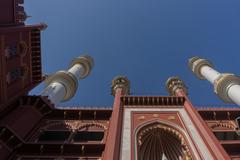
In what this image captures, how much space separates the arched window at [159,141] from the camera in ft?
66.0

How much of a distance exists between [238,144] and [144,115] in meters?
6.80

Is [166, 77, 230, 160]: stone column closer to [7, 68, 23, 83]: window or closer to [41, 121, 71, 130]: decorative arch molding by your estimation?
[41, 121, 71, 130]: decorative arch molding

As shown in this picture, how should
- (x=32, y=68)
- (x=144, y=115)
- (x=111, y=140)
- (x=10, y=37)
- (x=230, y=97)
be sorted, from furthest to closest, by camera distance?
1. (x=230, y=97)
2. (x=32, y=68)
3. (x=144, y=115)
4. (x=10, y=37)
5. (x=111, y=140)

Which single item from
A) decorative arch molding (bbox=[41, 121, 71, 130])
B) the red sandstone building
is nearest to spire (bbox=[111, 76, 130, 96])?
the red sandstone building

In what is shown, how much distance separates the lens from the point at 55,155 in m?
17.6

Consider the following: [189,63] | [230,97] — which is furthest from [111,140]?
[189,63]

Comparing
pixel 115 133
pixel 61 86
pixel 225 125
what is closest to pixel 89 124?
pixel 115 133

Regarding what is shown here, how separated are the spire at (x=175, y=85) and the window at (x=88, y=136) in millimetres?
10889

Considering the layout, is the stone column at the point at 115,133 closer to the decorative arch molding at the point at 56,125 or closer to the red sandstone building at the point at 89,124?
the red sandstone building at the point at 89,124

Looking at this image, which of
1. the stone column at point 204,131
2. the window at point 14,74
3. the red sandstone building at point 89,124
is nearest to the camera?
the stone column at point 204,131

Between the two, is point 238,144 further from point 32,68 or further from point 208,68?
point 208,68

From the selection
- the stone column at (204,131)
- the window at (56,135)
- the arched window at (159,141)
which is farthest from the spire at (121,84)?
the window at (56,135)

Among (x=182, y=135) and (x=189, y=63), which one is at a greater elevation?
(x=189, y=63)

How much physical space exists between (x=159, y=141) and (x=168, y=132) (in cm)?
91
